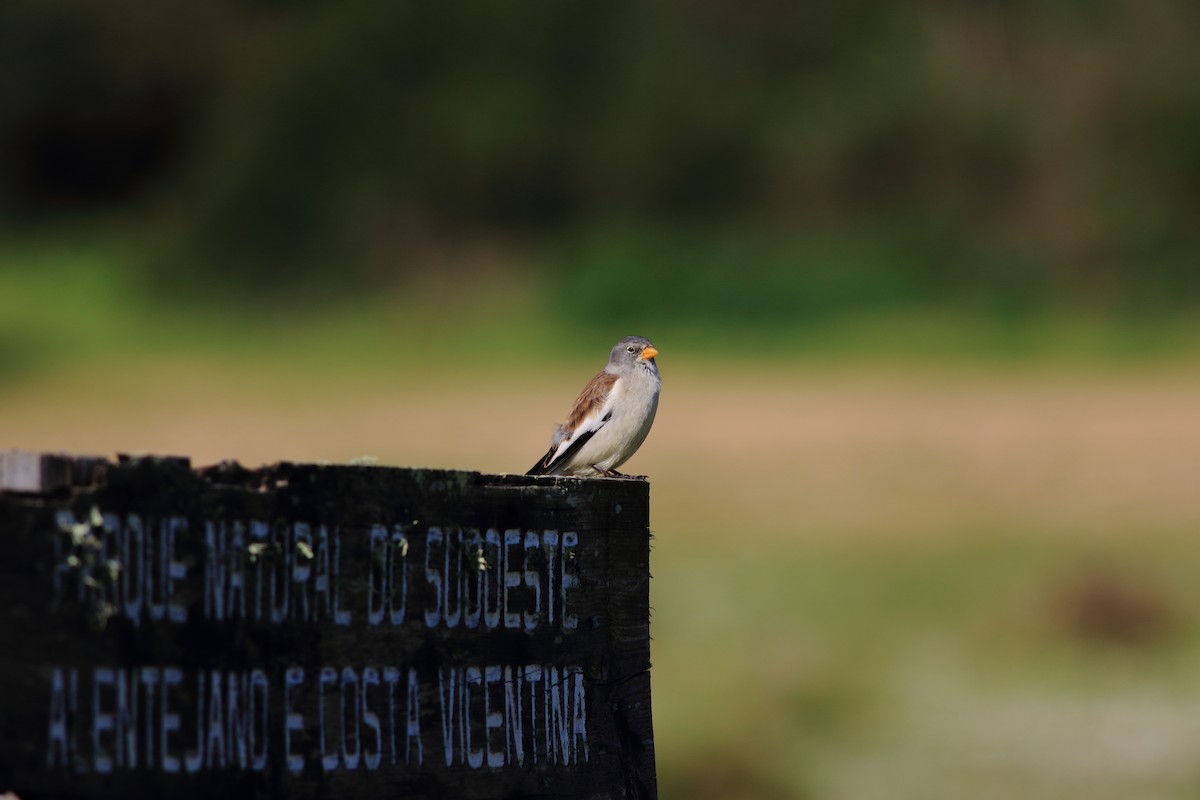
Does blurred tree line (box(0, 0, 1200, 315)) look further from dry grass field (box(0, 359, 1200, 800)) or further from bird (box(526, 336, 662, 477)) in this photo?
bird (box(526, 336, 662, 477))

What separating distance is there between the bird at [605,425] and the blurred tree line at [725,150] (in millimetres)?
20413

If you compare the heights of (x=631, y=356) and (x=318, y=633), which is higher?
(x=631, y=356)

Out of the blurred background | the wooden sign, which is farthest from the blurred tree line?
the wooden sign

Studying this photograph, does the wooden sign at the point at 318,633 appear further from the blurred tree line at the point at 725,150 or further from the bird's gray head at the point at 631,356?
the blurred tree line at the point at 725,150

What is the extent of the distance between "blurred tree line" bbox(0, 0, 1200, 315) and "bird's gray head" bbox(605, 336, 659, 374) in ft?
64.9

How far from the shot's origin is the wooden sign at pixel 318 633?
3279 millimetres

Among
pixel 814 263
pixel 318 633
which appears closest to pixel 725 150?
pixel 814 263

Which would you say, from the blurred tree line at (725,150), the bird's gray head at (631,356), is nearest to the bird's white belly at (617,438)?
the bird's gray head at (631,356)

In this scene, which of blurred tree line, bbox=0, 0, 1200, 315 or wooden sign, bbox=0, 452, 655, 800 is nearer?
wooden sign, bbox=0, 452, 655, 800

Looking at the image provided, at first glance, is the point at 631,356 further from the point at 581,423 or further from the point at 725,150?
the point at 725,150

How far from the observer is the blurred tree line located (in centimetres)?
3097

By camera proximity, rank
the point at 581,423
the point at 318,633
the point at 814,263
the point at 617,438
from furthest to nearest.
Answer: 1. the point at 814,263
2. the point at 581,423
3. the point at 617,438
4. the point at 318,633

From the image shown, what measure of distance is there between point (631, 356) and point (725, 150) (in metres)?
26.0

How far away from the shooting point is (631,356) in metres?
9.11
